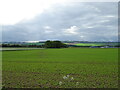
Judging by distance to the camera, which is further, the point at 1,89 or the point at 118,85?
the point at 118,85

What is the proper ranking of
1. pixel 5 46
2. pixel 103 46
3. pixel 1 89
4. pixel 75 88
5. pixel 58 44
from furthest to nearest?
pixel 103 46 → pixel 58 44 → pixel 5 46 → pixel 75 88 → pixel 1 89

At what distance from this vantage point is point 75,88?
19.0 ft

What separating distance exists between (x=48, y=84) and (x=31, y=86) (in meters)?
0.77

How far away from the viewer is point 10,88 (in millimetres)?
5957

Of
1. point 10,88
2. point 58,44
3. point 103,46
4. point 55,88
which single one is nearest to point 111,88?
point 55,88

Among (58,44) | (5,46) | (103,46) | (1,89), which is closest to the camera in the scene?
(1,89)

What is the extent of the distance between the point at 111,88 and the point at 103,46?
6544 cm

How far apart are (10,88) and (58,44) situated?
49.1m

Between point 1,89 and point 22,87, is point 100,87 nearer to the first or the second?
point 22,87

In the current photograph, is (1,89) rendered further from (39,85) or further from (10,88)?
(39,85)

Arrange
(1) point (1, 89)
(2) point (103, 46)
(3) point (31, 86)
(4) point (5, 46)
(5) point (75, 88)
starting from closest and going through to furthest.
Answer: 1. (1) point (1, 89)
2. (5) point (75, 88)
3. (3) point (31, 86)
4. (4) point (5, 46)
5. (2) point (103, 46)

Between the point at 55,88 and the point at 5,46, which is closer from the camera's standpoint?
the point at 55,88

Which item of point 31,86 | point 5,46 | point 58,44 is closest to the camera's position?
point 31,86

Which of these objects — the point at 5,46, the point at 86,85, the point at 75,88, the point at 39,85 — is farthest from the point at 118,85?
the point at 5,46
